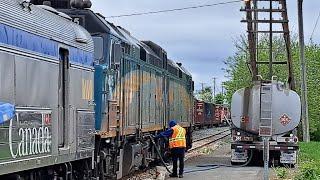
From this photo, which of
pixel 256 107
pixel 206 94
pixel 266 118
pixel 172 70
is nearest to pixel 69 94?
pixel 266 118

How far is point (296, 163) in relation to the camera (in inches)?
910

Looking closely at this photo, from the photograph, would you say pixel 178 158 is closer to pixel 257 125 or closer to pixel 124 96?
pixel 124 96

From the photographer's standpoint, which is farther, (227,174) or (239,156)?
(239,156)

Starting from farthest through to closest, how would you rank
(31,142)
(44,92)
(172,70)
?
(172,70) → (44,92) → (31,142)

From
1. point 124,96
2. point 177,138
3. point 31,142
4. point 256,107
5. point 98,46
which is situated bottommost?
point 177,138

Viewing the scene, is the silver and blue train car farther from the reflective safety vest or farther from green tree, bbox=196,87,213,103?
green tree, bbox=196,87,213,103

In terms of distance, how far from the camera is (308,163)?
19609mm

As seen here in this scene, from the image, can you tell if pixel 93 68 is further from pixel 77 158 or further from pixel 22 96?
pixel 22 96

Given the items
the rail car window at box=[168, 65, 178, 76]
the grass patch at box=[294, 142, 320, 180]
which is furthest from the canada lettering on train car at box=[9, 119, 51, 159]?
the rail car window at box=[168, 65, 178, 76]

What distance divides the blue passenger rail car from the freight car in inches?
943

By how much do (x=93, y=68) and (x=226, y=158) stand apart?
1539 centimetres

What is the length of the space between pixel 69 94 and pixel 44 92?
1227 millimetres

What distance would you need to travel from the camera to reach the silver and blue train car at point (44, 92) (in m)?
8.34

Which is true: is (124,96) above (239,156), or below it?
above
